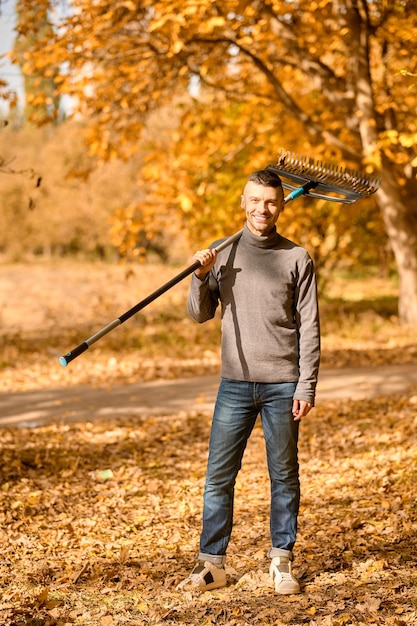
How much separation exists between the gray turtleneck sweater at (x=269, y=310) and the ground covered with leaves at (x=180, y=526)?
38.0 inches

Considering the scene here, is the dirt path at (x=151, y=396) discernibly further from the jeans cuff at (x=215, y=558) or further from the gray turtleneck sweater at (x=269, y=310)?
the gray turtleneck sweater at (x=269, y=310)

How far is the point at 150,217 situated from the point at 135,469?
648 centimetres

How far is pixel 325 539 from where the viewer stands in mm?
4215

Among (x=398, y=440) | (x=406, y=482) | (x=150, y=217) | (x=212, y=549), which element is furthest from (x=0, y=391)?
(x=212, y=549)

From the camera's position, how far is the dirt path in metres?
7.60

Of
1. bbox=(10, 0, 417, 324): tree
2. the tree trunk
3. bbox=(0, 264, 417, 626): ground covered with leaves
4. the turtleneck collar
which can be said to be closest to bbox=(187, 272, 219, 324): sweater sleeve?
the turtleneck collar

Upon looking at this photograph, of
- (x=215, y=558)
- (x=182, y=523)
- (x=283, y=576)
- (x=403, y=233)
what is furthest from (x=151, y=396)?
(x=403, y=233)

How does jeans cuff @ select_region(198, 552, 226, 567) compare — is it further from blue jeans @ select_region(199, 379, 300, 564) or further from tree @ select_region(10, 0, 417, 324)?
tree @ select_region(10, 0, 417, 324)

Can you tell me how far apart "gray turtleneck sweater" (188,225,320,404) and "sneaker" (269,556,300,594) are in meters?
0.79

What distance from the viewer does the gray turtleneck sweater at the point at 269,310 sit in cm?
332

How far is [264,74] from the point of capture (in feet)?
36.1

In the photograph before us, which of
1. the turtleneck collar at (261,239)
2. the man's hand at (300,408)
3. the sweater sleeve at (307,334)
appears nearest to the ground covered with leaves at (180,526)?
the man's hand at (300,408)

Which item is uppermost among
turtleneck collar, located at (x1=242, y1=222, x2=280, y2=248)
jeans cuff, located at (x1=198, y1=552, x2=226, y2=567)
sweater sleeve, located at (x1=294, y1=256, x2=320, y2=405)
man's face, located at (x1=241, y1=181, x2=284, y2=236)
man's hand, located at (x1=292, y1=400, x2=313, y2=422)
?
man's face, located at (x1=241, y1=181, x2=284, y2=236)

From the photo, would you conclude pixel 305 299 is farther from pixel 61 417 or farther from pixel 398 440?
pixel 61 417
